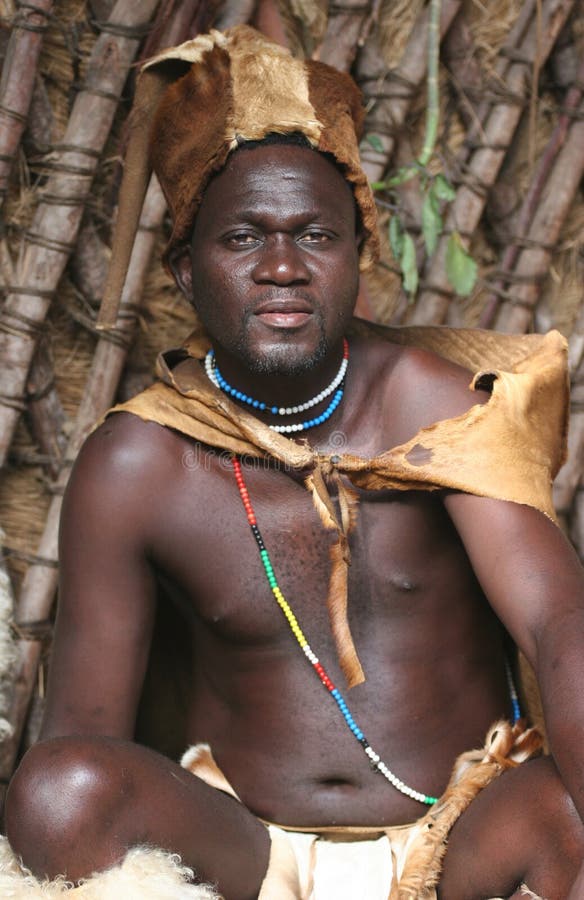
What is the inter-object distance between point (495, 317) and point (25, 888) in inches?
66.7

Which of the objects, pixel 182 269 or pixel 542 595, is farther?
pixel 182 269

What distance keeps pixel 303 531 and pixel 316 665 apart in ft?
0.69

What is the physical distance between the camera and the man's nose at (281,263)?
1.85 m

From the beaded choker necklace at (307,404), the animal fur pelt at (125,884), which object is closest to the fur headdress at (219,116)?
the beaded choker necklace at (307,404)

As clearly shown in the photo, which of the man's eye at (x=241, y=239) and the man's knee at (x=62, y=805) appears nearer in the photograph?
the man's knee at (x=62, y=805)

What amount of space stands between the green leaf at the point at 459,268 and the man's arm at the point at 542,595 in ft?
2.60

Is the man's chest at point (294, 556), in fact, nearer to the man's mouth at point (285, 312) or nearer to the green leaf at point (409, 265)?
the man's mouth at point (285, 312)

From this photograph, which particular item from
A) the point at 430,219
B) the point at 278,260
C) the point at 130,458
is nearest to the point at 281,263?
the point at 278,260

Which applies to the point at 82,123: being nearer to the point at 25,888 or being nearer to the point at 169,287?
the point at 169,287

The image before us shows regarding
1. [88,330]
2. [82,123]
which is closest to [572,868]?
[88,330]

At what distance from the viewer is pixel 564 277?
9.35ft

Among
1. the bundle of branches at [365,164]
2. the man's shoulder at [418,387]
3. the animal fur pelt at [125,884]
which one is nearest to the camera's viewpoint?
the animal fur pelt at [125,884]

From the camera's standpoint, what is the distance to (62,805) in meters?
1.59

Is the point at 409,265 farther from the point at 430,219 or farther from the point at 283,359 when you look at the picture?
the point at 283,359
